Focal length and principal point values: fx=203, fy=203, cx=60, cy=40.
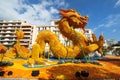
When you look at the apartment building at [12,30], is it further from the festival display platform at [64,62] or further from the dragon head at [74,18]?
the dragon head at [74,18]

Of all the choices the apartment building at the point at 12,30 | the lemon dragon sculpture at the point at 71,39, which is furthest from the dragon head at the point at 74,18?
the apartment building at the point at 12,30

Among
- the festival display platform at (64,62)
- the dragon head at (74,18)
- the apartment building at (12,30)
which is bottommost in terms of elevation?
the festival display platform at (64,62)

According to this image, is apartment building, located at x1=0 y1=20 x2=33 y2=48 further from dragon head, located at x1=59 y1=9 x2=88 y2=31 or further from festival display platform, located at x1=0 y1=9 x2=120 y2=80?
dragon head, located at x1=59 y1=9 x2=88 y2=31

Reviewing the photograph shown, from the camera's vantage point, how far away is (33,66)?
1113 inches

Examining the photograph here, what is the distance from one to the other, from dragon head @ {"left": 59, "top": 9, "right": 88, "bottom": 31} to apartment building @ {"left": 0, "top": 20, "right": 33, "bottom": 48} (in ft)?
231

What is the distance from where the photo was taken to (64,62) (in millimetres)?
29438

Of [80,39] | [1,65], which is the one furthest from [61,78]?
[80,39]

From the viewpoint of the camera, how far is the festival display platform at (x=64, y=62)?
985 inches

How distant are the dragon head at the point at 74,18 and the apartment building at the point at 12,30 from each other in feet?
231

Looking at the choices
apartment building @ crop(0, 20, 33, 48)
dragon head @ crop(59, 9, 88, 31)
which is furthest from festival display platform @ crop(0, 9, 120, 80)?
apartment building @ crop(0, 20, 33, 48)

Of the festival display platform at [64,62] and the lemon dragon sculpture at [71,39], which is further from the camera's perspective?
the lemon dragon sculpture at [71,39]

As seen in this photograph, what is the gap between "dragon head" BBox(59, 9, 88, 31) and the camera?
111ft

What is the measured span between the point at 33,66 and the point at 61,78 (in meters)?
6.85

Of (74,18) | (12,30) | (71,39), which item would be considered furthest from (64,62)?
(12,30)
